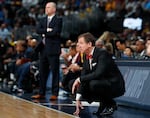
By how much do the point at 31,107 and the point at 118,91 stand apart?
56.4 inches

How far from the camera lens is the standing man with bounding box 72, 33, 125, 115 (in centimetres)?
652

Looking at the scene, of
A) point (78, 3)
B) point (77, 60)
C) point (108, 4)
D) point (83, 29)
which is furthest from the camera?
point (78, 3)

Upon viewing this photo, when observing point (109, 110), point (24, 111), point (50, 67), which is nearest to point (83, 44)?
point (109, 110)

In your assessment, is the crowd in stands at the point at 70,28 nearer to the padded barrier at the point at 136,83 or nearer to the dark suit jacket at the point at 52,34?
the dark suit jacket at the point at 52,34

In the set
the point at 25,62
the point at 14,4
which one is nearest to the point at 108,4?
the point at 14,4

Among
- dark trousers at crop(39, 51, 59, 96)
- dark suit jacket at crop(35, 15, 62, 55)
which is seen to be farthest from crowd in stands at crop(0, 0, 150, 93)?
dark suit jacket at crop(35, 15, 62, 55)

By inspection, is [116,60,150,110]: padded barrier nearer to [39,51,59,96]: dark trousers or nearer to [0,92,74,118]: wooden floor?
[39,51,59,96]: dark trousers

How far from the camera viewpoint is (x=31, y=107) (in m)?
7.25

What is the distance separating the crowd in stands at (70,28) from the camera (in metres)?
10.7

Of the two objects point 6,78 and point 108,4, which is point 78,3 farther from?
point 6,78

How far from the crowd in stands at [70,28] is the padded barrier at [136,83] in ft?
3.34

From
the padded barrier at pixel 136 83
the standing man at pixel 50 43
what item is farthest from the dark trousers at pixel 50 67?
the padded barrier at pixel 136 83

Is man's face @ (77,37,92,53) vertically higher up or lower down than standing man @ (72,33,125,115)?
higher up

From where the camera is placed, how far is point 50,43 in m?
8.54
